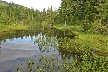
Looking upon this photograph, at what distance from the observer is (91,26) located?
50406 mm

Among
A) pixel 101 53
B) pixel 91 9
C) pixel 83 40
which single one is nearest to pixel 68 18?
pixel 91 9

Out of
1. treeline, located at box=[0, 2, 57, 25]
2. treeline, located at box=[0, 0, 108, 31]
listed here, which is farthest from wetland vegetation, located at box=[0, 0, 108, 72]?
treeline, located at box=[0, 2, 57, 25]

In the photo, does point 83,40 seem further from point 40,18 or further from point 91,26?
point 40,18

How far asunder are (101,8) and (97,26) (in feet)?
37.5

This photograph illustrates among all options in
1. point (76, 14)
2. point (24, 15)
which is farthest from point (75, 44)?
point (24, 15)

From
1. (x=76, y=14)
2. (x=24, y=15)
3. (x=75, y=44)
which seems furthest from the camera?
(x=24, y=15)

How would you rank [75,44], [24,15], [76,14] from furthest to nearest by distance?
1. [24,15]
2. [76,14]
3. [75,44]

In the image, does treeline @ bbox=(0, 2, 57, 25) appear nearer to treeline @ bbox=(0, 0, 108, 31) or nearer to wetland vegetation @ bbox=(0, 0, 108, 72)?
treeline @ bbox=(0, 0, 108, 31)

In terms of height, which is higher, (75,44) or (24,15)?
(24,15)

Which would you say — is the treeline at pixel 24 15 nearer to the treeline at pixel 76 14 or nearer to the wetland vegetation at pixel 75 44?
the treeline at pixel 76 14

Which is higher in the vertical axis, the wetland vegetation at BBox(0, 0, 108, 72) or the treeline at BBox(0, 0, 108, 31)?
the treeline at BBox(0, 0, 108, 31)

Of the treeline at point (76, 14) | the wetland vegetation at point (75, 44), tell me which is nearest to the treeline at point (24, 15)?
the treeline at point (76, 14)

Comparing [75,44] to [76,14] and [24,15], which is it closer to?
[76,14]

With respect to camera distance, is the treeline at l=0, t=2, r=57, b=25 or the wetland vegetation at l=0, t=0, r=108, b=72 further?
the treeline at l=0, t=2, r=57, b=25
